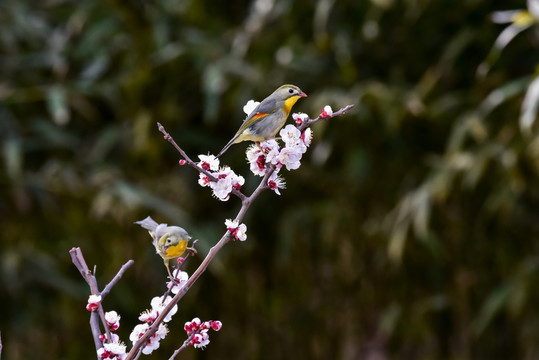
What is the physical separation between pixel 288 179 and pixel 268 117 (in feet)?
5.72

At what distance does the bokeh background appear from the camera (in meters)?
2.17

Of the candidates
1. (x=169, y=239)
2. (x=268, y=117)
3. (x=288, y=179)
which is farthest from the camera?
(x=288, y=179)

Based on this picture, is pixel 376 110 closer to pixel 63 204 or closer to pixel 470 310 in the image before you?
pixel 470 310

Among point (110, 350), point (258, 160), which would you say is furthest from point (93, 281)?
point (258, 160)

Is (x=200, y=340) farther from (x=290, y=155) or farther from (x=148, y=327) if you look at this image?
(x=290, y=155)

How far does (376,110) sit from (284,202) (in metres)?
0.53

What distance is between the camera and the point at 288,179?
2445 millimetres

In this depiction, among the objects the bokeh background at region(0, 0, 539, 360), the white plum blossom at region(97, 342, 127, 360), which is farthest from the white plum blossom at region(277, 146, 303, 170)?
the bokeh background at region(0, 0, 539, 360)

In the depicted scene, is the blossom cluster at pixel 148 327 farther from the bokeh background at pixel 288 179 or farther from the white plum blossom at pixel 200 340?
the bokeh background at pixel 288 179

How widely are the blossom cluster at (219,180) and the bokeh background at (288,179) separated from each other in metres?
1.44

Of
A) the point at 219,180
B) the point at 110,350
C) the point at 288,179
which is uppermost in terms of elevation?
the point at 288,179

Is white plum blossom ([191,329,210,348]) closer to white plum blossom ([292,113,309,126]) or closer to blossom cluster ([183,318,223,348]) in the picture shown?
blossom cluster ([183,318,223,348])

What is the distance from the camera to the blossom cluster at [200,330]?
65 cm

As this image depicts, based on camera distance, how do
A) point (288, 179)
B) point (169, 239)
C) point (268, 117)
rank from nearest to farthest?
point (169, 239), point (268, 117), point (288, 179)
